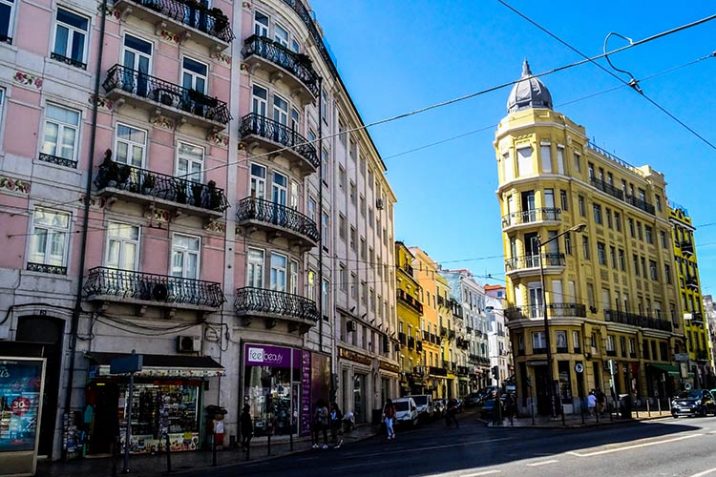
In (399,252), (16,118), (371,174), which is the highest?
(371,174)

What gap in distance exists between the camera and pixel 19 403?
14.7 meters

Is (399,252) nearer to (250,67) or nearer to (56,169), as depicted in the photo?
(250,67)

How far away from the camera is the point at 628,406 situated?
33.4 meters

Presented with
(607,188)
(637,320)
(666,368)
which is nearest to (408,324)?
(637,320)

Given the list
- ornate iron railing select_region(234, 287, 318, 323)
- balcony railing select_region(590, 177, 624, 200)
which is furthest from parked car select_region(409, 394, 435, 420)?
balcony railing select_region(590, 177, 624, 200)

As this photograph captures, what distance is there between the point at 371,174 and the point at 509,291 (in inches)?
539

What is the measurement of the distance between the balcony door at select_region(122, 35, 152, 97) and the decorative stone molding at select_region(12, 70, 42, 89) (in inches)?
104

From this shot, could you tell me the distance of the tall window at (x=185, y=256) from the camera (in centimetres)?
2225

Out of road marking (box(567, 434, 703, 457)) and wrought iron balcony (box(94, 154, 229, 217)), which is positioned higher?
wrought iron balcony (box(94, 154, 229, 217))

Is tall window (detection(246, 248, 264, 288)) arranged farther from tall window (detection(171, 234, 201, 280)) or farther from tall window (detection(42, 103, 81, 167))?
tall window (detection(42, 103, 81, 167))

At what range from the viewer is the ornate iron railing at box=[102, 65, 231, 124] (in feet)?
69.2

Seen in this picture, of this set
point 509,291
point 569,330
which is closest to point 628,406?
point 569,330

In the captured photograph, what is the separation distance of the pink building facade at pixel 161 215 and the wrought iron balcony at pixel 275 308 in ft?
0.28

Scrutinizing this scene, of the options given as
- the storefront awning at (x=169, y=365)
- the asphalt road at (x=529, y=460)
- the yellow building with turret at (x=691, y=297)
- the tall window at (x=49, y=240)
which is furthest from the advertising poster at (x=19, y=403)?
the yellow building with turret at (x=691, y=297)
